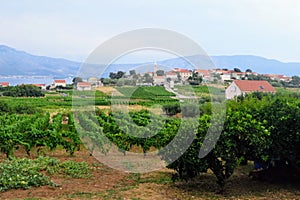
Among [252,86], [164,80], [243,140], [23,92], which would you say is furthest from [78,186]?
[23,92]

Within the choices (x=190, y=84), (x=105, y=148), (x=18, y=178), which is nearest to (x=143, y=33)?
(x=18, y=178)

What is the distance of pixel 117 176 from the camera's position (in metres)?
10.6

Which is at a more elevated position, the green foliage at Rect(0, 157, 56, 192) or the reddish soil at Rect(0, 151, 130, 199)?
the green foliage at Rect(0, 157, 56, 192)

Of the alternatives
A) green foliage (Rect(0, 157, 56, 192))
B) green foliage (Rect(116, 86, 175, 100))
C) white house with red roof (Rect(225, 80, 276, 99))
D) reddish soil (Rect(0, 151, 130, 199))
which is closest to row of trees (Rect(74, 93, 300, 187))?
Answer: reddish soil (Rect(0, 151, 130, 199))

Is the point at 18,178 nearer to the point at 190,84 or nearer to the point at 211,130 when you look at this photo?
the point at 211,130

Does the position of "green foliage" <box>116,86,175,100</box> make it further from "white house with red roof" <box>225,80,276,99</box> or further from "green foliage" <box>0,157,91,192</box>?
"green foliage" <box>0,157,91,192</box>

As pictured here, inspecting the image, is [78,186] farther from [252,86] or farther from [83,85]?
[252,86]

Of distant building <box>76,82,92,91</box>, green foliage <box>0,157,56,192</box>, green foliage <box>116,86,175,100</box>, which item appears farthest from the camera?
green foliage <box>116,86,175,100</box>

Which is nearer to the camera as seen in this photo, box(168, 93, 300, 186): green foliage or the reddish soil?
the reddish soil

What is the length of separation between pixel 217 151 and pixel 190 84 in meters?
24.7

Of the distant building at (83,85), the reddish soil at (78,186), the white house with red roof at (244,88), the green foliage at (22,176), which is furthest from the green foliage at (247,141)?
the white house with red roof at (244,88)

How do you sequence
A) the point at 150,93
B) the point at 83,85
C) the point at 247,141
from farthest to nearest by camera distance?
the point at 150,93, the point at 83,85, the point at 247,141

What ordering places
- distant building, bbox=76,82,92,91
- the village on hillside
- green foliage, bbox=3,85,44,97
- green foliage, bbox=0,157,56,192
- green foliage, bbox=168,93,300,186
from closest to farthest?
green foliage, bbox=168,93,300,186, green foliage, bbox=0,157,56,192, distant building, bbox=76,82,92,91, the village on hillside, green foliage, bbox=3,85,44,97

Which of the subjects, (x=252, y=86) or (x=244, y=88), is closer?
(x=244, y=88)
